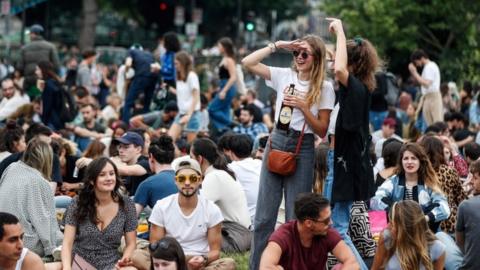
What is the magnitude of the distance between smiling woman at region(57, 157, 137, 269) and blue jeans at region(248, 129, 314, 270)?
109 cm

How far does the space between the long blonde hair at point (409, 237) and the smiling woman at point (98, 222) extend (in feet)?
7.45

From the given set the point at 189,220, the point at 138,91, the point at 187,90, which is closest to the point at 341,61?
the point at 189,220

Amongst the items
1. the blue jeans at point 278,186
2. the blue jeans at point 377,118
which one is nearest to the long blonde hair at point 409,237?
the blue jeans at point 278,186

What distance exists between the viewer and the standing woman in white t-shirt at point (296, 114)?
33.9ft

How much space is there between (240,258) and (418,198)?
1741 mm

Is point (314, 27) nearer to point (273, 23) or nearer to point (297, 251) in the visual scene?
point (273, 23)

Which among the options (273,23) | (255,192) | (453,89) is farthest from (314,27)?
(255,192)

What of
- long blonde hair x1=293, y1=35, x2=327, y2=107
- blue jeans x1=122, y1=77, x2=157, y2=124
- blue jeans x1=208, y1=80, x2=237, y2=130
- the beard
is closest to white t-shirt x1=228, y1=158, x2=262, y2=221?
the beard

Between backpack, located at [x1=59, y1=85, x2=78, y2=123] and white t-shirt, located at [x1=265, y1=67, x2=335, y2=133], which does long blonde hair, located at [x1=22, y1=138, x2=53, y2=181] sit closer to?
Result: white t-shirt, located at [x1=265, y1=67, x2=335, y2=133]

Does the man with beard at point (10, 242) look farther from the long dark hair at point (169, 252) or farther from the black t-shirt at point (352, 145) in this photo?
the black t-shirt at point (352, 145)

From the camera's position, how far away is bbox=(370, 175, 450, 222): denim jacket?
1152 cm

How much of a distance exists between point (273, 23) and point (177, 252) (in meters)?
50.3

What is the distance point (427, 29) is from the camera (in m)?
34.2

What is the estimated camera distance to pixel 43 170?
12.3 meters
